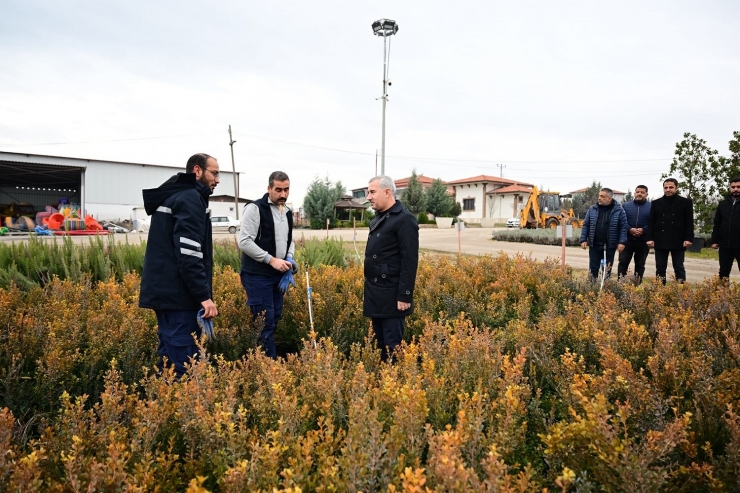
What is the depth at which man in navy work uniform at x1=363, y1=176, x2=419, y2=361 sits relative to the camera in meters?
3.86

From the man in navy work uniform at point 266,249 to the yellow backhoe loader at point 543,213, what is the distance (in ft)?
89.2

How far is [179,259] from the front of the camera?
3.12m

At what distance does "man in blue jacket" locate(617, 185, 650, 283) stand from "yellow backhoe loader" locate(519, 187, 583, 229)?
21.6 m

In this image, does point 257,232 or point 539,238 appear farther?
point 539,238

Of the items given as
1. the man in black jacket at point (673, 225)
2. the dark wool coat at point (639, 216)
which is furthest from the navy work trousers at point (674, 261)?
the dark wool coat at point (639, 216)

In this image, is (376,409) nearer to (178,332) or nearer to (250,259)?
(178,332)

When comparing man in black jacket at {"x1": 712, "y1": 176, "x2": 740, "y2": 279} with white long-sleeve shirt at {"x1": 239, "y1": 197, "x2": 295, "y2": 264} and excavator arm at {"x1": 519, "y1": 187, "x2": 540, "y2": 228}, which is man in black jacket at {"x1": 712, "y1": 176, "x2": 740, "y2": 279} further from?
excavator arm at {"x1": 519, "y1": 187, "x2": 540, "y2": 228}

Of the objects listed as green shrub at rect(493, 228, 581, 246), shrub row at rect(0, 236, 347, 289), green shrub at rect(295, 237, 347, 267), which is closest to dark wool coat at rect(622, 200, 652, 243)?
green shrub at rect(295, 237, 347, 267)

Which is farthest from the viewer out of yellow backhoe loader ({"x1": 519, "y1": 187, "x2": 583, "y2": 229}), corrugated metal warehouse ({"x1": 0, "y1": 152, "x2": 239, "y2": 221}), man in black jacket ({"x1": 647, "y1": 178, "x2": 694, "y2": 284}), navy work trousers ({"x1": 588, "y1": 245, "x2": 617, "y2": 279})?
corrugated metal warehouse ({"x1": 0, "y1": 152, "x2": 239, "y2": 221})

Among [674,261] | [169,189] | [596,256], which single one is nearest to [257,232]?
[169,189]

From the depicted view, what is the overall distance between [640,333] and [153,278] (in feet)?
11.1

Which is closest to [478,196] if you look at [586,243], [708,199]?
[708,199]

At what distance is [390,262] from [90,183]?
43337 millimetres

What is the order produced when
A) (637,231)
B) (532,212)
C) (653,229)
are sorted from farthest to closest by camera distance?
1. (532,212)
2. (637,231)
3. (653,229)
